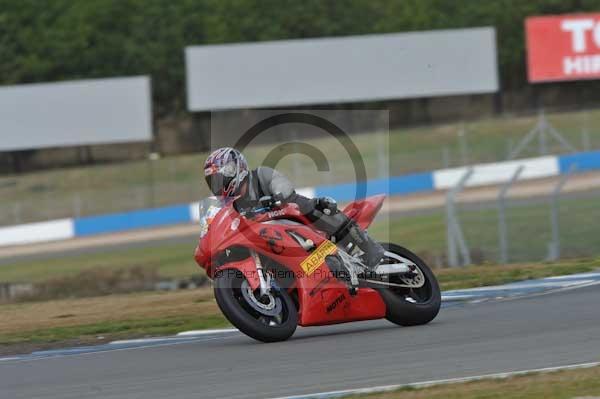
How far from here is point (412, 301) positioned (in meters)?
9.27

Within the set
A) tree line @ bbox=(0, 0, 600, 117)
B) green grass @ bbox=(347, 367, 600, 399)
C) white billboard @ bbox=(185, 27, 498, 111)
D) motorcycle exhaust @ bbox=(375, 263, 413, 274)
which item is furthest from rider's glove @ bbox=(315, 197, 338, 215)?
tree line @ bbox=(0, 0, 600, 117)

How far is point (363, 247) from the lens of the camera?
910 cm

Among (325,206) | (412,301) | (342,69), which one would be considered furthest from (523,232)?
(342,69)

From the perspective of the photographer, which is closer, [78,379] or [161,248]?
[78,379]

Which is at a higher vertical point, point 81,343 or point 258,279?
point 258,279

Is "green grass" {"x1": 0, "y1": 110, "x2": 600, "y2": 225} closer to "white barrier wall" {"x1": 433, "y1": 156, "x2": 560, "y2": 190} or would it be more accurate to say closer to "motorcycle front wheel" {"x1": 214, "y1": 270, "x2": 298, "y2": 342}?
"white barrier wall" {"x1": 433, "y1": 156, "x2": 560, "y2": 190}

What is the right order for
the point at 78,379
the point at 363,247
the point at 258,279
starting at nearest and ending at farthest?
the point at 78,379
the point at 258,279
the point at 363,247

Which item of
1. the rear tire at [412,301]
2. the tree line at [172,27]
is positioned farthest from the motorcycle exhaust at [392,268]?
the tree line at [172,27]

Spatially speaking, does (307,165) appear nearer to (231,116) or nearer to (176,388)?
(231,116)

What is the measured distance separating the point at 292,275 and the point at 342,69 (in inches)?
1134

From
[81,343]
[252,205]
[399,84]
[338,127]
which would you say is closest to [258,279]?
[252,205]

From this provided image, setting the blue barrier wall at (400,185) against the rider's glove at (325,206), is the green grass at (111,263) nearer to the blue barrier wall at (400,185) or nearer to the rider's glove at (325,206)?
the blue barrier wall at (400,185)

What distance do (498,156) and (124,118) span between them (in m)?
12.7

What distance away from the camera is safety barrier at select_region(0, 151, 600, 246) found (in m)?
29.2
